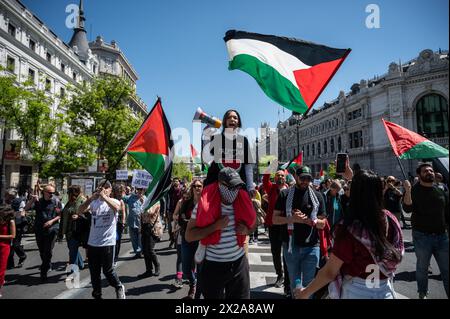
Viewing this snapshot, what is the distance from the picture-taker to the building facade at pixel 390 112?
3922 centimetres

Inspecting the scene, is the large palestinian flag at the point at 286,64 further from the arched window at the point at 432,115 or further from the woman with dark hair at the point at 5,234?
the arched window at the point at 432,115

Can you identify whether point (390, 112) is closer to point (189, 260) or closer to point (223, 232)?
point (189, 260)

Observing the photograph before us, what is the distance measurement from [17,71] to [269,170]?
29.0 m

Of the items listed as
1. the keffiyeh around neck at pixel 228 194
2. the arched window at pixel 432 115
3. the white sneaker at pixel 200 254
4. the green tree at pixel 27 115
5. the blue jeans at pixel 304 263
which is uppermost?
the arched window at pixel 432 115

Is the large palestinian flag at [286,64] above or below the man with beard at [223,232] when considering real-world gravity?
above

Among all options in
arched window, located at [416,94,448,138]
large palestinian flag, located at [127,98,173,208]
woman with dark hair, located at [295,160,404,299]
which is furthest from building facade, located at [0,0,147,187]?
arched window, located at [416,94,448,138]

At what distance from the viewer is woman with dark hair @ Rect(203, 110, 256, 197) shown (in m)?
2.85

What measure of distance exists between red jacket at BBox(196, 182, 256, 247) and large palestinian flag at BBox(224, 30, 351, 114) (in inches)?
64.5

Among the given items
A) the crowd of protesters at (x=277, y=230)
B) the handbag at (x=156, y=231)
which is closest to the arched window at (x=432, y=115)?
the crowd of protesters at (x=277, y=230)

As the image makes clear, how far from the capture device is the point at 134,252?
8.14m

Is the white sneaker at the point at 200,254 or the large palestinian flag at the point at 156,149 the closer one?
the white sneaker at the point at 200,254

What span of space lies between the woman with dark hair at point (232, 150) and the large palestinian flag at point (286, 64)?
40.2 inches

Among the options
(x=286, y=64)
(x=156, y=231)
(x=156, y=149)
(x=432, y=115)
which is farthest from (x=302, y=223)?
(x=432, y=115)
